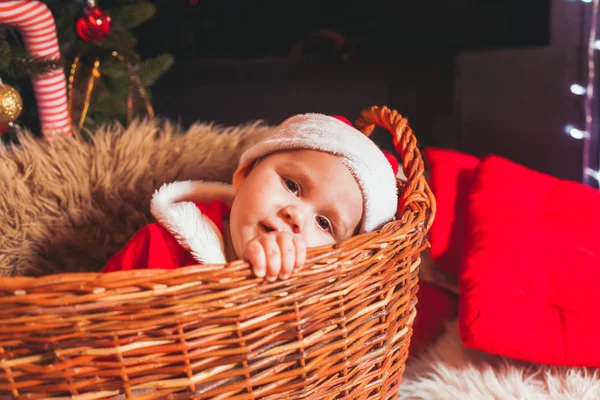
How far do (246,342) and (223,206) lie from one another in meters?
0.36

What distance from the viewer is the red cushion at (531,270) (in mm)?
882

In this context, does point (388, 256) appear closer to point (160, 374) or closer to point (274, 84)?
point (160, 374)

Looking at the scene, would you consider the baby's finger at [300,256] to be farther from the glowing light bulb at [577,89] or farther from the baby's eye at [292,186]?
the glowing light bulb at [577,89]

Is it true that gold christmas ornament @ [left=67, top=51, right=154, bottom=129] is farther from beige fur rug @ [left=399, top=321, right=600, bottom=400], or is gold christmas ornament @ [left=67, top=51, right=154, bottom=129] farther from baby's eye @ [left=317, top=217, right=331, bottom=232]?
beige fur rug @ [left=399, top=321, right=600, bottom=400]

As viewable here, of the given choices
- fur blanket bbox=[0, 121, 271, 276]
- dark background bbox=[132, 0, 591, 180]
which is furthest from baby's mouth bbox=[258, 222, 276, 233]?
dark background bbox=[132, 0, 591, 180]

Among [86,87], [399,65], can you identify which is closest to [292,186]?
[86,87]

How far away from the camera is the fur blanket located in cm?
95

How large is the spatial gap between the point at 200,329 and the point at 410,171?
15.4 inches

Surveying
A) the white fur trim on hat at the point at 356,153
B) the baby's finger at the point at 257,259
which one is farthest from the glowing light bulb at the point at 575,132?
the baby's finger at the point at 257,259

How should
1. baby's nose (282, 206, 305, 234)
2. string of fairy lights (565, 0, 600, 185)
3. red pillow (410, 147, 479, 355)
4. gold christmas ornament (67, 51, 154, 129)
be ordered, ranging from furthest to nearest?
string of fairy lights (565, 0, 600, 185) → gold christmas ornament (67, 51, 154, 129) → red pillow (410, 147, 479, 355) → baby's nose (282, 206, 305, 234)

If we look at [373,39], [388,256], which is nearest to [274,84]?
[373,39]

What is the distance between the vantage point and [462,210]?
1.13 meters

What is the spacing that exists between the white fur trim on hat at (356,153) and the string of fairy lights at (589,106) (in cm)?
112

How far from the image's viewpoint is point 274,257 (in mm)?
554
